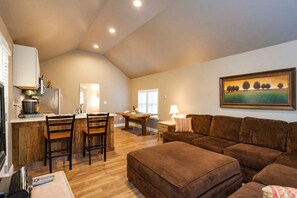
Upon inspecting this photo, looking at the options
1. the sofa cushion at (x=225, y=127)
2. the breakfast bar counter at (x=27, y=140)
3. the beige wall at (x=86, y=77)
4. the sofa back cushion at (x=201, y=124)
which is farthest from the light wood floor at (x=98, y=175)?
the beige wall at (x=86, y=77)

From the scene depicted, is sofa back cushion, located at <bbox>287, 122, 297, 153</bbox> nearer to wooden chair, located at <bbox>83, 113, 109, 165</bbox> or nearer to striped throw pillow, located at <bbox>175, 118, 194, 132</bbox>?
striped throw pillow, located at <bbox>175, 118, 194, 132</bbox>

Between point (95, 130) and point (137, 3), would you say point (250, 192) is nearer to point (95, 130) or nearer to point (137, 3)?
point (95, 130)

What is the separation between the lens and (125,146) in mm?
4301

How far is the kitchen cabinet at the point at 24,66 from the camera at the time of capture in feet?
9.53

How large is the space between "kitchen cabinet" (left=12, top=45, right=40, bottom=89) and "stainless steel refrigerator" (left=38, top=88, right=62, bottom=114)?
2.09 meters

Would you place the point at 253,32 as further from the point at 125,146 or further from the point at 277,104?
the point at 125,146

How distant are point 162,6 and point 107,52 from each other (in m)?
3.91

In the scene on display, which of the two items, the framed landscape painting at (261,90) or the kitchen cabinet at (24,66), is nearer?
the framed landscape painting at (261,90)

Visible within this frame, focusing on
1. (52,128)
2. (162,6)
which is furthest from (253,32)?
(52,128)

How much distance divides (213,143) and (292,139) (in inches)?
47.3

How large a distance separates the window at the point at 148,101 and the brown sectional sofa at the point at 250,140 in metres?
2.58

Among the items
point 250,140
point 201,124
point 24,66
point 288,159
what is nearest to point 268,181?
point 288,159

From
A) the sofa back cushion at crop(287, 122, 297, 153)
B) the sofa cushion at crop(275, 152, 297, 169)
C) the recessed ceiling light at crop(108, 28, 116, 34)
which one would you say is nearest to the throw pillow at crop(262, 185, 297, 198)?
the sofa cushion at crop(275, 152, 297, 169)

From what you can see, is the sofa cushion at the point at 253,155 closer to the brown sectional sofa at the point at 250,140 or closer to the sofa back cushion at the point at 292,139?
the brown sectional sofa at the point at 250,140
